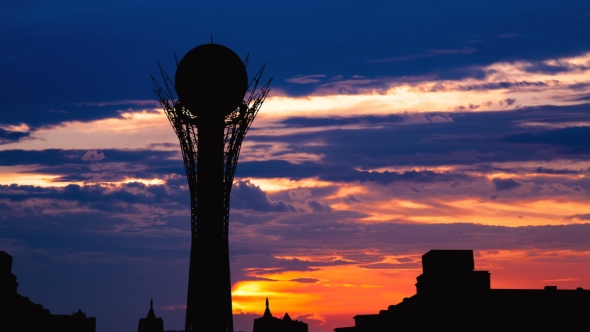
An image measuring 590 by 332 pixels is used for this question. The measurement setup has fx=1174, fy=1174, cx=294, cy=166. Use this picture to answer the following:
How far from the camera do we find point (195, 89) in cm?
13612

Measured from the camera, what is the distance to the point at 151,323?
176 metres

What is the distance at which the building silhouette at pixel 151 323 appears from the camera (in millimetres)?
174875

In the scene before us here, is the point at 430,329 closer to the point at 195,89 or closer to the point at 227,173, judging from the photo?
the point at 227,173

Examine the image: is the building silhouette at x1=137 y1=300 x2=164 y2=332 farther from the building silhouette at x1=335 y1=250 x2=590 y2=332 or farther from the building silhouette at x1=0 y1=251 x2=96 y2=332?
the building silhouette at x1=335 y1=250 x2=590 y2=332

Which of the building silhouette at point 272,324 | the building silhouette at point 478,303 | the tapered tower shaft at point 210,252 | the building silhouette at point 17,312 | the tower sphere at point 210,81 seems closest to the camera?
→ the building silhouette at point 478,303

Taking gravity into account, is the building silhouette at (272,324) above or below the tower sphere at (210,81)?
below

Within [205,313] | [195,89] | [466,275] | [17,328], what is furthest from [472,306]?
[17,328]

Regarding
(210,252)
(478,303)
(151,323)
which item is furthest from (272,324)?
(478,303)

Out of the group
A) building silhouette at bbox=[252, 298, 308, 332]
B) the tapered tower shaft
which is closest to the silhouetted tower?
the tapered tower shaft

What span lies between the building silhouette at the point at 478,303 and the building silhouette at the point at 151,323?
2168 inches

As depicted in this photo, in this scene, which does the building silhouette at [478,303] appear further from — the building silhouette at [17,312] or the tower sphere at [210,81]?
the building silhouette at [17,312]

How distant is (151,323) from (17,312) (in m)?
44.3

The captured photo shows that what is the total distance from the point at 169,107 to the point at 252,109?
377 inches

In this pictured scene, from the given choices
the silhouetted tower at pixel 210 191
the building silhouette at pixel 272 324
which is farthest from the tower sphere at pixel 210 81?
the building silhouette at pixel 272 324
